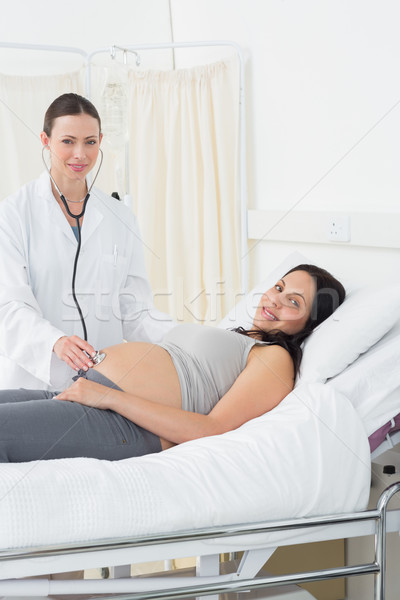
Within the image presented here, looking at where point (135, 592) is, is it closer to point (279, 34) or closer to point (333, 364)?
point (333, 364)

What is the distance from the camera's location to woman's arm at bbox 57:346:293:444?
143cm

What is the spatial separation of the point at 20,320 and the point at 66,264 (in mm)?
284

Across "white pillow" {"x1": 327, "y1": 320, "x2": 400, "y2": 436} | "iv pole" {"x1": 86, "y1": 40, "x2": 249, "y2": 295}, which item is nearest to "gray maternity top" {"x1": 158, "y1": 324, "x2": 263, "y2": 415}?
"white pillow" {"x1": 327, "y1": 320, "x2": 400, "y2": 436}

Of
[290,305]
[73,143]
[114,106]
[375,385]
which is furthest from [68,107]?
[375,385]

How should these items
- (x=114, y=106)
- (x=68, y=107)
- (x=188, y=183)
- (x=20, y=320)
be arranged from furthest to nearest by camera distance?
(x=188, y=183), (x=114, y=106), (x=68, y=107), (x=20, y=320)

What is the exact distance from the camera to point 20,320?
1722 millimetres

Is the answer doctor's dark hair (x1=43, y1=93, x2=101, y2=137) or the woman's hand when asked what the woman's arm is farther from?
doctor's dark hair (x1=43, y1=93, x2=101, y2=137)

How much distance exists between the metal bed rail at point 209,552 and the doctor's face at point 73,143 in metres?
1.18

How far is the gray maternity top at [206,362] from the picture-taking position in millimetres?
1563

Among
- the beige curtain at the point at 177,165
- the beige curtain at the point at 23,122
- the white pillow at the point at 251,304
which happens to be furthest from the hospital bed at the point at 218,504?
the beige curtain at the point at 23,122

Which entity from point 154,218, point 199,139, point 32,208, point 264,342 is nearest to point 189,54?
point 199,139

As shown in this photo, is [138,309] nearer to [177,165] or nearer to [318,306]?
[318,306]

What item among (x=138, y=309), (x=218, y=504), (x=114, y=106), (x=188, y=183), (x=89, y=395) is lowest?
(x=218, y=504)

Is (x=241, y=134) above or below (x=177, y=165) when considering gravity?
above
